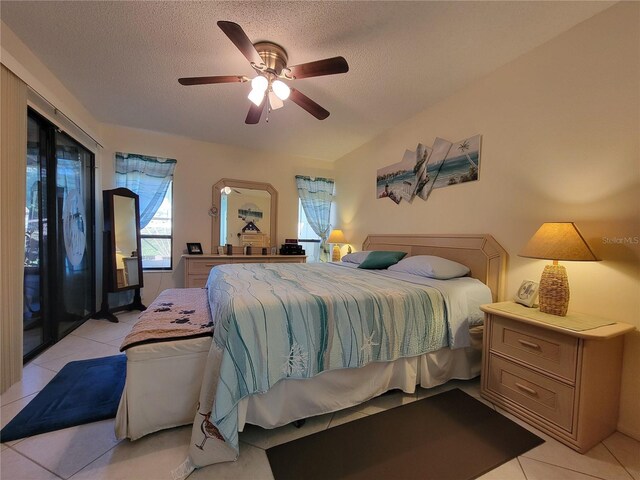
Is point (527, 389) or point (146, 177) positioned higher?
point (146, 177)

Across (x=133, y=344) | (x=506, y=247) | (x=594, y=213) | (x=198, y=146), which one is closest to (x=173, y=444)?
(x=133, y=344)

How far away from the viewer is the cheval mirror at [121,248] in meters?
3.38

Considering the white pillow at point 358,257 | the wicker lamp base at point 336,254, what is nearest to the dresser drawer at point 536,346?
the white pillow at point 358,257

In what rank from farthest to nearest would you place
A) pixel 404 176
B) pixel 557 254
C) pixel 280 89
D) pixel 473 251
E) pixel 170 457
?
pixel 404 176 < pixel 473 251 < pixel 280 89 < pixel 557 254 < pixel 170 457

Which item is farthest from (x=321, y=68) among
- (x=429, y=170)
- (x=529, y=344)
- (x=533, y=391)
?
(x=533, y=391)

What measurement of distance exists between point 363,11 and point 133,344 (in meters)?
2.44

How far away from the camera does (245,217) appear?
4.46m

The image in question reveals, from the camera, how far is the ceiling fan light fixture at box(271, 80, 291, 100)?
1934 millimetres

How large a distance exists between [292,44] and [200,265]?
9.98 ft

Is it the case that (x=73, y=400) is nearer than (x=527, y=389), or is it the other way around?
(x=527, y=389)

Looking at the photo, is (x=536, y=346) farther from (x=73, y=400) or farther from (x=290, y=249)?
(x=290, y=249)

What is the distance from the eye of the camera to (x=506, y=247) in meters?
2.24

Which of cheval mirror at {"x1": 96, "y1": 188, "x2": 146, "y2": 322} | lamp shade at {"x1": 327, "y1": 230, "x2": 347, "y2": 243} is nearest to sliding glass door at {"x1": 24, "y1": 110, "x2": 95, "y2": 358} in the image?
cheval mirror at {"x1": 96, "y1": 188, "x2": 146, "y2": 322}

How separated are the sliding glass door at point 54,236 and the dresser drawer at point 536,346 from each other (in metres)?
3.73
